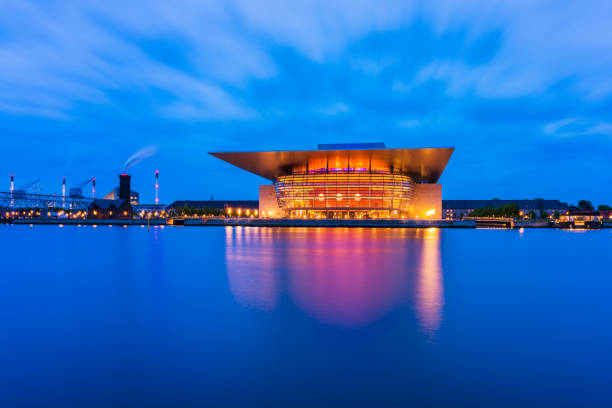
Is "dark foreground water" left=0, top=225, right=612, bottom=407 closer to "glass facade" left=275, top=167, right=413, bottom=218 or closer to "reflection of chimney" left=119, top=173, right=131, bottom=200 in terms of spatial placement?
"glass facade" left=275, top=167, right=413, bottom=218

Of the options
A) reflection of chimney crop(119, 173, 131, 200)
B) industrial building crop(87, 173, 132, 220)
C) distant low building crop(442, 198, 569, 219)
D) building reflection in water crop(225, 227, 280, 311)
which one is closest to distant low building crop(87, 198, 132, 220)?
industrial building crop(87, 173, 132, 220)

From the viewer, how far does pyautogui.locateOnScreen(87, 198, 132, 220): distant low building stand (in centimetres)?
6544

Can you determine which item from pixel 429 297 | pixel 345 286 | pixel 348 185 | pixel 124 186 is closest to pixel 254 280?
pixel 345 286

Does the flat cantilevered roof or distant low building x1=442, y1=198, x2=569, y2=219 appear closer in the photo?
the flat cantilevered roof

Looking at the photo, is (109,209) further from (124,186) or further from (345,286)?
(345,286)

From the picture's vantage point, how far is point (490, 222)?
48.1 m

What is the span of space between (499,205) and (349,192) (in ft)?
200

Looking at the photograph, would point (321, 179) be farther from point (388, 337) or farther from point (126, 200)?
point (388, 337)

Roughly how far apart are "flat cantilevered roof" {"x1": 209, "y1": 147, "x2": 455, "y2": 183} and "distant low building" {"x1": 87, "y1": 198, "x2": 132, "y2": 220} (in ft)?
90.1

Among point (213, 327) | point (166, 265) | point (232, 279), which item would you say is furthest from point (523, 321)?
point (166, 265)

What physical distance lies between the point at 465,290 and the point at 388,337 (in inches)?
143

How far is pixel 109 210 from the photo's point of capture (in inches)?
2591

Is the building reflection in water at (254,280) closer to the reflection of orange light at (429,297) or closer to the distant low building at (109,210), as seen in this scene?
the reflection of orange light at (429,297)

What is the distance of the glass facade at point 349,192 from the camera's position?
2031 inches
